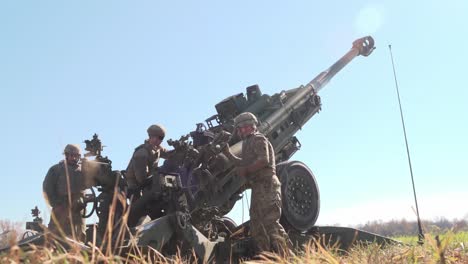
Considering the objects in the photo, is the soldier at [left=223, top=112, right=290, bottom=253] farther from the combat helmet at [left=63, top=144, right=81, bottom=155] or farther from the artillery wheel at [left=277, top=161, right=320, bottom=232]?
the combat helmet at [left=63, top=144, right=81, bottom=155]

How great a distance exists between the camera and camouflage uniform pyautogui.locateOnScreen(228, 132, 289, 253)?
554 cm

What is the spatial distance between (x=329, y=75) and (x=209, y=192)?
18.6 feet

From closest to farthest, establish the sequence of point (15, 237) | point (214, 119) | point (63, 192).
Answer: point (15, 237) < point (63, 192) < point (214, 119)

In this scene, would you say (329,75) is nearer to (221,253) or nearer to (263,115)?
(263,115)

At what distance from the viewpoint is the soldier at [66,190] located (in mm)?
6098

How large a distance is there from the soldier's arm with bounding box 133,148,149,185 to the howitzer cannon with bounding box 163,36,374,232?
21.9 inches

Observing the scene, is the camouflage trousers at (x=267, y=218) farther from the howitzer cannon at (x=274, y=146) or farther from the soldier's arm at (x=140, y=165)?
the soldier's arm at (x=140, y=165)

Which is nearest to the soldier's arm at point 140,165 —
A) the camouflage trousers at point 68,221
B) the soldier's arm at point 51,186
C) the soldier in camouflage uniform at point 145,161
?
the soldier in camouflage uniform at point 145,161

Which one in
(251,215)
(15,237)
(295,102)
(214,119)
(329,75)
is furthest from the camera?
(329,75)

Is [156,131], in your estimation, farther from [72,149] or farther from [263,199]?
[263,199]

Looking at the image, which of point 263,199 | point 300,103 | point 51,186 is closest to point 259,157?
point 263,199

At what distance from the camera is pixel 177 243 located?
5.35 m

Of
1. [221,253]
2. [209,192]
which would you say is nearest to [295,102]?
[209,192]

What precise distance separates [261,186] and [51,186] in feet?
8.59
